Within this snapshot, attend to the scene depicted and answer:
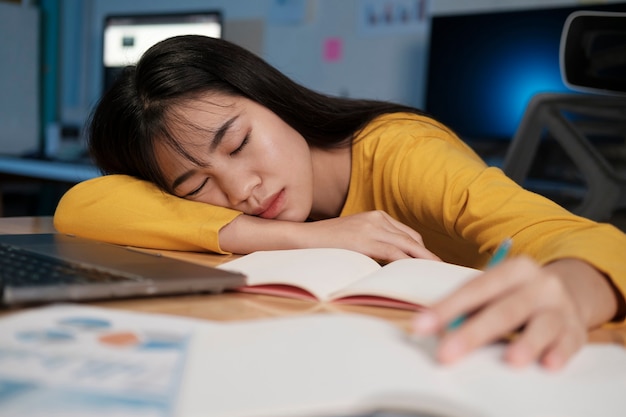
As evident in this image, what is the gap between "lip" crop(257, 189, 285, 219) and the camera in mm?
1030

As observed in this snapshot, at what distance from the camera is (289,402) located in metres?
0.33

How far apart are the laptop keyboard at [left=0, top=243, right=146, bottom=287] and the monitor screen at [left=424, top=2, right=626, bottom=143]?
1.99 metres

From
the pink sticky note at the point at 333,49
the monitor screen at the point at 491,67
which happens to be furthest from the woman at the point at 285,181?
the pink sticky note at the point at 333,49

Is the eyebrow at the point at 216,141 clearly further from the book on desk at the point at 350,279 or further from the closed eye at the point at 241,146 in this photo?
the book on desk at the point at 350,279

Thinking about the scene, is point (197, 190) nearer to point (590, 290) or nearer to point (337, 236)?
point (337, 236)

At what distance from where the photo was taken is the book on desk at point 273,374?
1.08 feet

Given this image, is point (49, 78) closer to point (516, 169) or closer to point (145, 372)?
point (516, 169)

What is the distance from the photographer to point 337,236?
0.83 m

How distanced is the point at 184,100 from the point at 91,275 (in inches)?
18.8

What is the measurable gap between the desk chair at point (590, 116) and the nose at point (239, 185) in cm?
57

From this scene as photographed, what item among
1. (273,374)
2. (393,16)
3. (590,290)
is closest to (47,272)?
(273,374)

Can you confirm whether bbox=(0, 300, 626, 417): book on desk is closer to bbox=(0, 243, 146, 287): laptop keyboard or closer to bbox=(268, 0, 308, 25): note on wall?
bbox=(0, 243, 146, 287): laptop keyboard

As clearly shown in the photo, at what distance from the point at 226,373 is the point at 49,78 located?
3925 millimetres

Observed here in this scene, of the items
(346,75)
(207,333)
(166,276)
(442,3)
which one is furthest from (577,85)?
(346,75)
